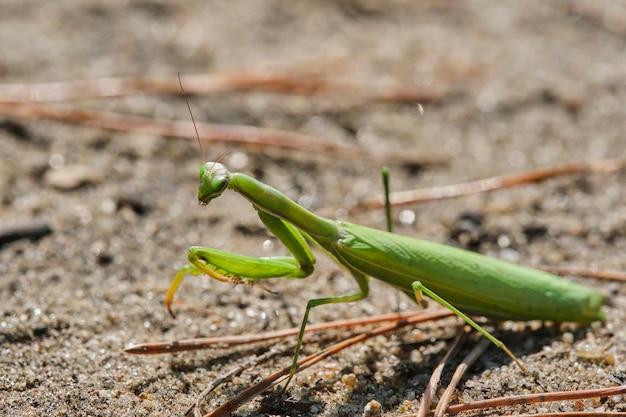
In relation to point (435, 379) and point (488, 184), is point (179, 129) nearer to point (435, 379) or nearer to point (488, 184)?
point (488, 184)

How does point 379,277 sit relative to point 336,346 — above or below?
above

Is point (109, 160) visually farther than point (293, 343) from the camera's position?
Yes

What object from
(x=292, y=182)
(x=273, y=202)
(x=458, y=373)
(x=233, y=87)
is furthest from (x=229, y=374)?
(x=233, y=87)

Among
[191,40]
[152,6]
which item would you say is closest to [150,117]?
[191,40]

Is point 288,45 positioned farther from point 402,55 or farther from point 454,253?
point 454,253

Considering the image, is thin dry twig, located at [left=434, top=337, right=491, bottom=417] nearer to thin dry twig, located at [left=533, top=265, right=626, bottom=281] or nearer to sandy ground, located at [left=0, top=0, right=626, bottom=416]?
sandy ground, located at [left=0, top=0, right=626, bottom=416]

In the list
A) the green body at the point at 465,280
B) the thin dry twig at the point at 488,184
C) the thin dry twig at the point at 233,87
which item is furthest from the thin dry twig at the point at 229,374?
the thin dry twig at the point at 233,87
